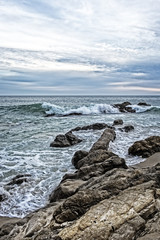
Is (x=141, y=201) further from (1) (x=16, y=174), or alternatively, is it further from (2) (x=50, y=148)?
(2) (x=50, y=148)

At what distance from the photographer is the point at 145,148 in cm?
848

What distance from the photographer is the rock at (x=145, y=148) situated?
838cm

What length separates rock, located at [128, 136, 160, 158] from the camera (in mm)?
8375

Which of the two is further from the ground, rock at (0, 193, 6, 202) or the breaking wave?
the breaking wave

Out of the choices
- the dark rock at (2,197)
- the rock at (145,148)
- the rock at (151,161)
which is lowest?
the dark rock at (2,197)

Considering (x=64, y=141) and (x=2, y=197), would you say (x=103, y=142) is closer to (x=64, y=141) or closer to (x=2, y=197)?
(x=64, y=141)

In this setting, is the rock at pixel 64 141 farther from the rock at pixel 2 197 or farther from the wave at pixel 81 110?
the wave at pixel 81 110

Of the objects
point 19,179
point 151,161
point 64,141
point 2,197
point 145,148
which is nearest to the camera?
point 2,197

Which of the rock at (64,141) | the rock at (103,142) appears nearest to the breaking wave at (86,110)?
the rock at (64,141)

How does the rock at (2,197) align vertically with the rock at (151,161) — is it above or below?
below

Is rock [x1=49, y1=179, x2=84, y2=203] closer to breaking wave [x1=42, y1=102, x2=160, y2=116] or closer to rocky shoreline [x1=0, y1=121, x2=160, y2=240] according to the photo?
rocky shoreline [x1=0, y1=121, x2=160, y2=240]

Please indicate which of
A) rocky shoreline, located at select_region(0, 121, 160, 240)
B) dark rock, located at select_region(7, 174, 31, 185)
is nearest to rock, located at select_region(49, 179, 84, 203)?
rocky shoreline, located at select_region(0, 121, 160, 240)

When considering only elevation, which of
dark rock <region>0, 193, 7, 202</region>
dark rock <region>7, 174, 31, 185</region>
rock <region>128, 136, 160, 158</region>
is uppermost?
rock <region>128, 136, 160, 158</region>

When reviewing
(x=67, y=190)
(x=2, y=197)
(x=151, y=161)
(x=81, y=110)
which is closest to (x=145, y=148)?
(x=151, y=161)
